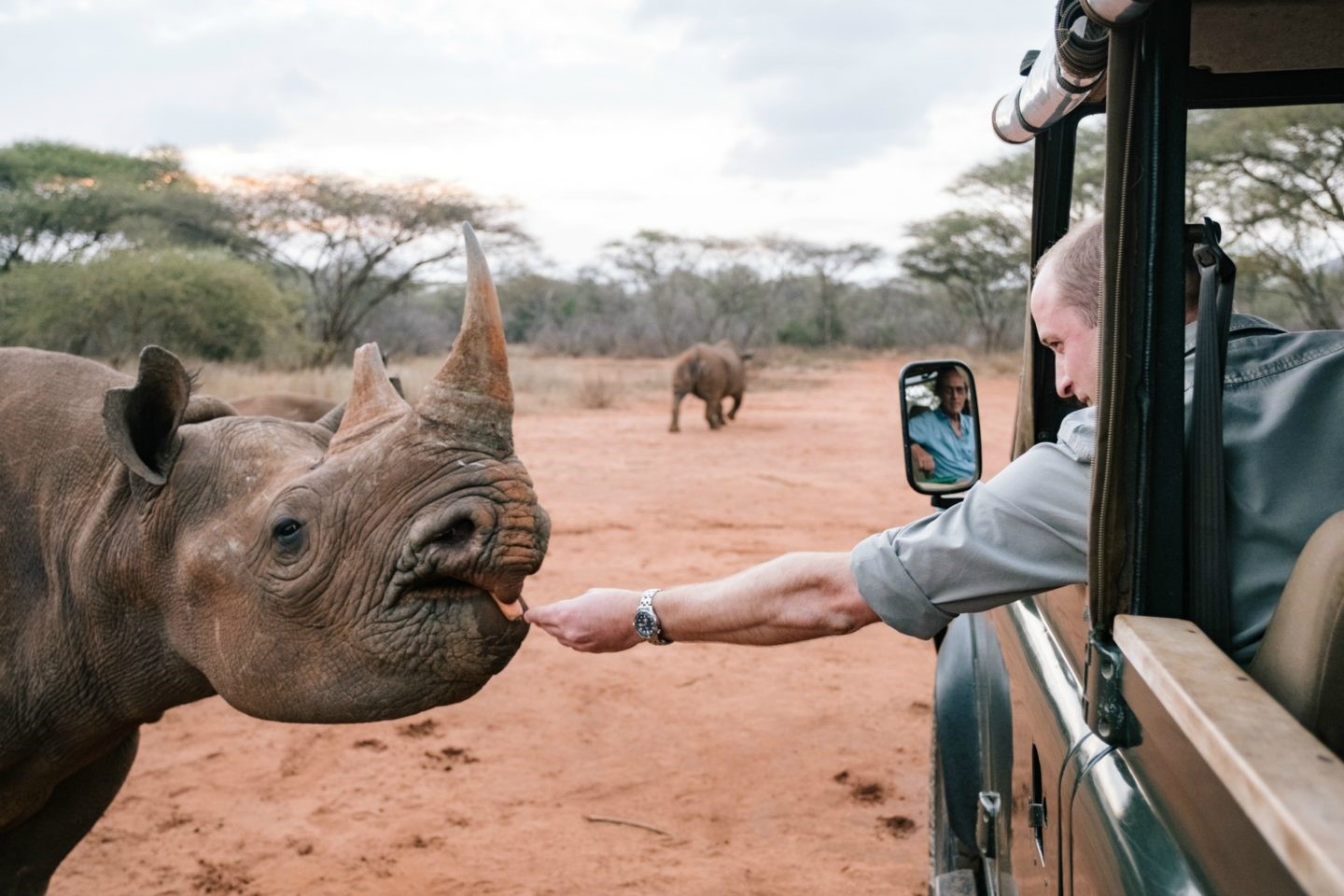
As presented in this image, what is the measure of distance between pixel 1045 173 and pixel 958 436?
2.44 feet

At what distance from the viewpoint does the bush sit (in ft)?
63.6

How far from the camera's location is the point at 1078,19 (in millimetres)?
1631

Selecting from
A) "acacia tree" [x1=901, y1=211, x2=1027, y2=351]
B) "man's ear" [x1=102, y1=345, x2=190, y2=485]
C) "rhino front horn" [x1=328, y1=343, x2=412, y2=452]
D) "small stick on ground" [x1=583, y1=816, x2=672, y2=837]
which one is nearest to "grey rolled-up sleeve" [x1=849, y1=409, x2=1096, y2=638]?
"rhino front horn" [x1=328, y1=343, x2=412, y2=452]

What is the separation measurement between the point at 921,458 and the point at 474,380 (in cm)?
139

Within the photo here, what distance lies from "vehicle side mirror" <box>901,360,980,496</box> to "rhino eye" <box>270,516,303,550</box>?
1.56 meters

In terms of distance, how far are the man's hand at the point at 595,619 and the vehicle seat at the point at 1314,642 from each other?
1.33 meters

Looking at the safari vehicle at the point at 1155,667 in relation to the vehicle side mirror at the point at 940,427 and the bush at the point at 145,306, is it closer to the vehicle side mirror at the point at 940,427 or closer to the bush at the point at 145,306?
the vehicle side mirror at the point at 940,427

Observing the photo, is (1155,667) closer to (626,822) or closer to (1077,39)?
(1077,39)

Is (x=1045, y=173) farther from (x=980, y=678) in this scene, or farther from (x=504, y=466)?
(x=504, y=466)

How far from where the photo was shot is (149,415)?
8.56 feet

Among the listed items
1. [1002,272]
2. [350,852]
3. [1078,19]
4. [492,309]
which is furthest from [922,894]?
[1002,272]

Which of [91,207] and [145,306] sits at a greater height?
[91,207]

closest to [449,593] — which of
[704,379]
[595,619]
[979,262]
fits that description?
[595,619]

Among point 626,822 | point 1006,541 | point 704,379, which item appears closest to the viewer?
point 1006,541
